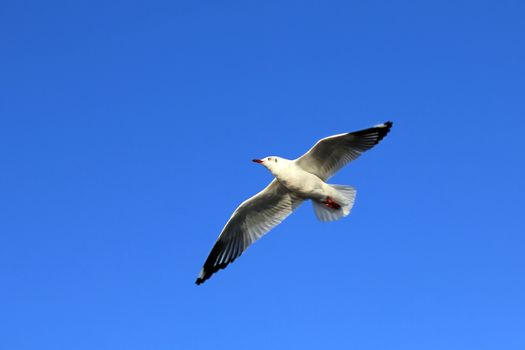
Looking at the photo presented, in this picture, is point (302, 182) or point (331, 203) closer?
point (302, 182)

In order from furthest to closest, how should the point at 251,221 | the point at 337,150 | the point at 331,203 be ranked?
the point at 251,221
the point at 331,203
the point at 337,150

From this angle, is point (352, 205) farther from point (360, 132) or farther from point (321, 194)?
point (360, 132)

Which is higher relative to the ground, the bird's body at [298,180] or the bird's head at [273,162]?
the bird's head at [273,162]

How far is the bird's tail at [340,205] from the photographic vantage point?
34.0ft

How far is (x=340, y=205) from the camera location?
34.2ft

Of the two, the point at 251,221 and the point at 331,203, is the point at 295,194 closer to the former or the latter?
the point at 331,203

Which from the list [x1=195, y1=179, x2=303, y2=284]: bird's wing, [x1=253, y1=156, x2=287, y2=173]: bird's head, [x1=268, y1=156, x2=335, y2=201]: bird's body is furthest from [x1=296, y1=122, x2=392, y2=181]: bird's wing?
[x1=195, y1=179, x2=303, y2=284]: bird's wing

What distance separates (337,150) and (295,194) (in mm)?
1004

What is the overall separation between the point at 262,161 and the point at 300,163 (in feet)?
2.03

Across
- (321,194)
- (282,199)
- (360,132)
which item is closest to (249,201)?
(282,199)

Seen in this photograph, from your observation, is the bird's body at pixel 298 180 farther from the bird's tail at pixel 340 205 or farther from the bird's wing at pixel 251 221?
the bird's wing at pixel 251 221

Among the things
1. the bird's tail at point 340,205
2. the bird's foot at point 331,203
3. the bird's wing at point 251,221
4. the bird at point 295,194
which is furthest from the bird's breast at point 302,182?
the bird's wing at point 251,221

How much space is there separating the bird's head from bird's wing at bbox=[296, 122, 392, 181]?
0.86 feet

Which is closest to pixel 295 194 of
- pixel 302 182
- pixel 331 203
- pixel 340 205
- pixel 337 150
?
pixel 302 182
